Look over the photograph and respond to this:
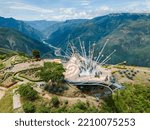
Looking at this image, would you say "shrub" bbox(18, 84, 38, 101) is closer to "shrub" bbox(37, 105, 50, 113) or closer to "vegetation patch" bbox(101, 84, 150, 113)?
"shrub" bbox(37, 105, 50, 113)

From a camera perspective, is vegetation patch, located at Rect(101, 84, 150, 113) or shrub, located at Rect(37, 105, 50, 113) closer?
shrub, located at Rect(37, 105, 50, 113)

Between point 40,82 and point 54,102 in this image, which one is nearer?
point 54,102

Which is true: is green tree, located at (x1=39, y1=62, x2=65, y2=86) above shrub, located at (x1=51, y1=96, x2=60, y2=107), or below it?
above

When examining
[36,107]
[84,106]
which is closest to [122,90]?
[84,106]

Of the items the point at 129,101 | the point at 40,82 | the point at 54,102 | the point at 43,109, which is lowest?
the point at 129,101

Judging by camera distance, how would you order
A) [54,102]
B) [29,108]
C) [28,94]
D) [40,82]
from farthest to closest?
[40,82] < [28,94] < [54,102] < [29,108]

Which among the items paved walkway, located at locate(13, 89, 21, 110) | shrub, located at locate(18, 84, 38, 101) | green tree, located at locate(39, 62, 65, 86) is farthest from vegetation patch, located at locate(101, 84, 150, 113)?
paved walkway, located at locate(13, 89, 21, 110)

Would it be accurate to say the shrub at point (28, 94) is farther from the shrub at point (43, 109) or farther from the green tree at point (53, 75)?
the green tree at point (53, 75)

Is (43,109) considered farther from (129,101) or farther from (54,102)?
(129,101)

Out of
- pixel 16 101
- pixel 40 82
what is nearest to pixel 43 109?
pixel 16 101

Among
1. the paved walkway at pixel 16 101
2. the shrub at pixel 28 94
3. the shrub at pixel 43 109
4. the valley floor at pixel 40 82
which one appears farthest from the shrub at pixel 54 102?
the paved walkway at pixel 16 101

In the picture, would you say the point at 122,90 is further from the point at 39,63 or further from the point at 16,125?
the point at 16,125
